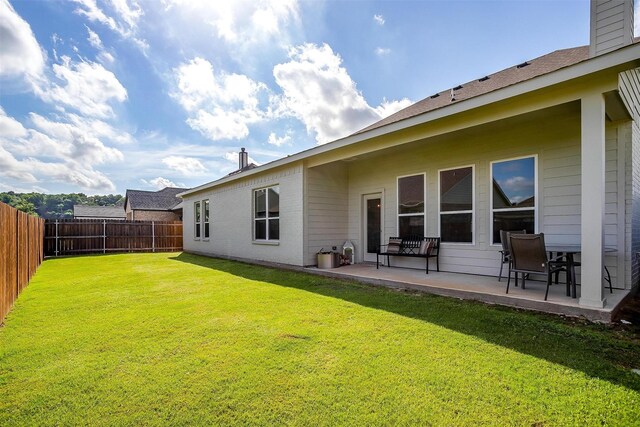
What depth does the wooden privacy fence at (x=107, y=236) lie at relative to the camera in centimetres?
1360

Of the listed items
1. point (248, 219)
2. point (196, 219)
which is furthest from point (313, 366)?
point (196, 219)

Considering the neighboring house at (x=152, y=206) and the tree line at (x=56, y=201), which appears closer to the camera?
the neighboring house at (x=152, y=206)

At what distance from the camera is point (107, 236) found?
14914 mm

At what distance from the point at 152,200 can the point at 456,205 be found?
25965 mm

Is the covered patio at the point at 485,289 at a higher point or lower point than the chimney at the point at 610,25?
lower

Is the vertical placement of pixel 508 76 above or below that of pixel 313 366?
above

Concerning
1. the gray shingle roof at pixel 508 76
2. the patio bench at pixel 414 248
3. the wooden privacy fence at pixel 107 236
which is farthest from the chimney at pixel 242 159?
the patio bench at pixel 414 248

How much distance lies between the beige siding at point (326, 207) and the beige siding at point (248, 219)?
0.77ft

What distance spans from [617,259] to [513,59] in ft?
21.5

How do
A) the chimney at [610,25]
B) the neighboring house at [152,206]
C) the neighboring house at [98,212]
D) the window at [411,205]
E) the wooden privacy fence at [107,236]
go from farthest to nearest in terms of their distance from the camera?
the neighboring house at [98,212] → the neighboring house at [152,206] → the wooden privacy fence at [107,236] → the window at [411,205] → the chimney at [610,25]

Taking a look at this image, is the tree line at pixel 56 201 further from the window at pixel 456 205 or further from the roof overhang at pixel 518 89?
the window at pixel 456 205

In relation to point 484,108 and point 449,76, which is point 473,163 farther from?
point 449,76

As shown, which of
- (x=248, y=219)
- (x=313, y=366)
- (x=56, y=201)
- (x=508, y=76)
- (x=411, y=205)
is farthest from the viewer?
(x=56, y=201)

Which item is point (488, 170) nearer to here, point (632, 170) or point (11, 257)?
point (632, 170)
